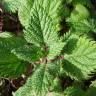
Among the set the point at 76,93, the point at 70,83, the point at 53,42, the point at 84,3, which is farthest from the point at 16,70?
the point at 84,3

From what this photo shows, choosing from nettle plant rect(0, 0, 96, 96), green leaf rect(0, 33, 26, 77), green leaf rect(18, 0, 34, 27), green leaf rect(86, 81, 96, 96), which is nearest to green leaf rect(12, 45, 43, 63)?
nettle plant rect(0, 0, 96, 96)

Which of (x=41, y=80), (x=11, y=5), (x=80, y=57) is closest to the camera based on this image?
(x=41, y=80)

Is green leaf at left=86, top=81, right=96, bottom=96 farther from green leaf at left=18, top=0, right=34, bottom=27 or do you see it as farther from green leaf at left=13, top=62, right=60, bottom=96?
green leaf at left=18, top=0, right=34, bottom=27

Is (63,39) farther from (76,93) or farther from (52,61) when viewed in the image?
(76,93)

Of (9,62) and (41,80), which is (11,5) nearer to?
(9,62)

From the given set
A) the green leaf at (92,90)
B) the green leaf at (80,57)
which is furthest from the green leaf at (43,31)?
the green leaf at (92,90)

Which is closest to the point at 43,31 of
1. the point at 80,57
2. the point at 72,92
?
the point at 80,57

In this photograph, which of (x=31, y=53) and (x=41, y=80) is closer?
(x=41, y=80)
